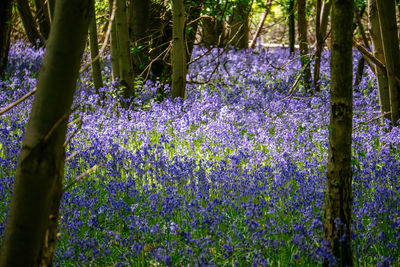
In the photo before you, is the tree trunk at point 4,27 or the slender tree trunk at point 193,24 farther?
the tree trunk at point 4,27

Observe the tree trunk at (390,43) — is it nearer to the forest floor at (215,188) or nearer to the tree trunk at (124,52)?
the forest floor at (215,188)

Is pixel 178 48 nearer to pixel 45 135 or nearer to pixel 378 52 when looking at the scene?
pixel 378 52

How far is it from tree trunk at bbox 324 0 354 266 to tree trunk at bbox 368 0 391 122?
3.86 metres

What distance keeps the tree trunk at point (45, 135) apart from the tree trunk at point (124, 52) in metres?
5.79

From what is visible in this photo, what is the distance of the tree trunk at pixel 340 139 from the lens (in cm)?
265

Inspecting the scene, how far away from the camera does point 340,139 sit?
2730 mm

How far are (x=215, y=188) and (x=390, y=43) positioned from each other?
2914 millimetres

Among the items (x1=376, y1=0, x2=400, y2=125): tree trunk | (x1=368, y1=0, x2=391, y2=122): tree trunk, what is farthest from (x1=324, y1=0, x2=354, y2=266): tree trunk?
(x1=368, y1=0, x2=391, y2=122): tree trunk

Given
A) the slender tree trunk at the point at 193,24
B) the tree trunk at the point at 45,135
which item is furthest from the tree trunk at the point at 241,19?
the tree trunk at the point at 45,135

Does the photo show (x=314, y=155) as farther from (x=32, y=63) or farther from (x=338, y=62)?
(x=32, y=63)

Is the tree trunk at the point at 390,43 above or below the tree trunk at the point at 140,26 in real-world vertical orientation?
below

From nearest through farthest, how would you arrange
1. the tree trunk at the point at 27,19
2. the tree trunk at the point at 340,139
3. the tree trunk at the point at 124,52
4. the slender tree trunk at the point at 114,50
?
the tree trunk at the point at 340,139 → the tree trunk at the point at 124,52 → the slender tree trunk at the point at 114,50 → the tree trunk at the point at 27,19

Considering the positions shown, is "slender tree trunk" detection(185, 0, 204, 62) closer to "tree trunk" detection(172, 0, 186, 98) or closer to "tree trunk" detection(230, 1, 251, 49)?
"tree trunk" detection(230, 1, 251, 49)

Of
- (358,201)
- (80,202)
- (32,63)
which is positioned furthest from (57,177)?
(32,63)
